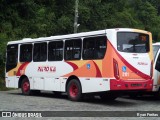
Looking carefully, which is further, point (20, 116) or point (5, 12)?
point (5, 12)

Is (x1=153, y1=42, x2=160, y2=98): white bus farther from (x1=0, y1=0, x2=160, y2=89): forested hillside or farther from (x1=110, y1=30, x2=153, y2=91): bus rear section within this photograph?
(x1=0, y1=0, x2=160, y2=89): forested hillside

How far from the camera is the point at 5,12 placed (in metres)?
34.8

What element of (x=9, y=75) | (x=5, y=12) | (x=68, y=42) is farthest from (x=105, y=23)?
(x=68, y=42)

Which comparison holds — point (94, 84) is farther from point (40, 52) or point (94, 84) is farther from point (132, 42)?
point (40, 52)

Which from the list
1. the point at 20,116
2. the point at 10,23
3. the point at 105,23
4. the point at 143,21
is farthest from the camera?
the point at 143,21

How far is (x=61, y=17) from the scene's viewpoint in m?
45.2

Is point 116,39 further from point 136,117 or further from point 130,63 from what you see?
point 136,117

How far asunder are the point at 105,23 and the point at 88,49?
35368mm

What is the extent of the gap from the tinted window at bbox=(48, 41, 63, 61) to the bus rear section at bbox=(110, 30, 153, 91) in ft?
→ 11.1

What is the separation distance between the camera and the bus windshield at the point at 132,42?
15.1 metres

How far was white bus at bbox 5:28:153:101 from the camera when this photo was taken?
14.9 meters

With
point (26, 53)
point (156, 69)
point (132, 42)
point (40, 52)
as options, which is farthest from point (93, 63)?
point (26, 53)

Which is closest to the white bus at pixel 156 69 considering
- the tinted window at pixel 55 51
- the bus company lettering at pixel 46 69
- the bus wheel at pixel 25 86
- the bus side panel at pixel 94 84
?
the bus side panel at pixel 94 84

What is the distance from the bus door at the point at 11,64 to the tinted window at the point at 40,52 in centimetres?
184
